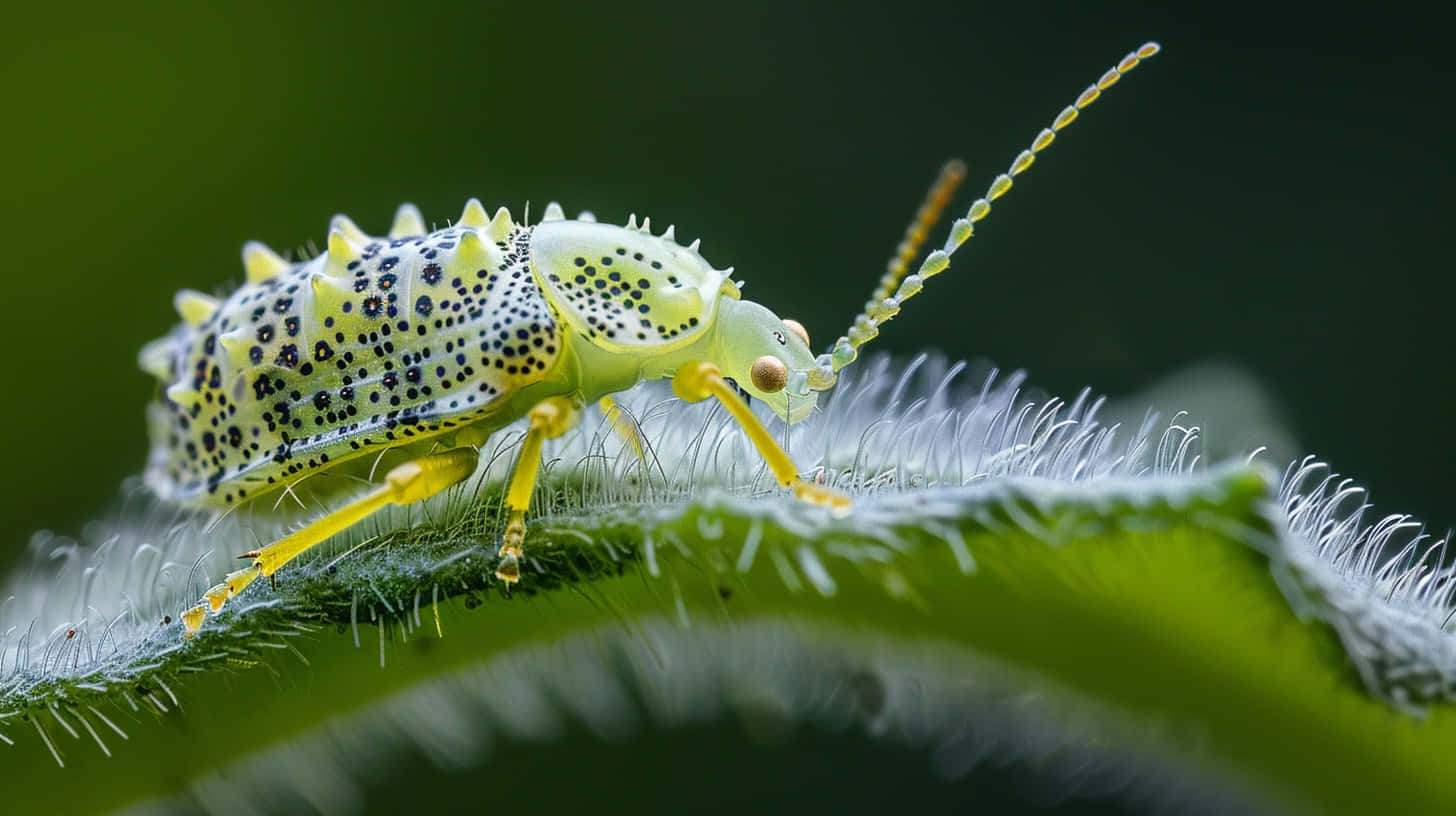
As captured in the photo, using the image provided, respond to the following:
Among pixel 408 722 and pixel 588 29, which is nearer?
pixel 408 722

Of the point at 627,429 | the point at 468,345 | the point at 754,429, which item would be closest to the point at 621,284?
the point at 468,345

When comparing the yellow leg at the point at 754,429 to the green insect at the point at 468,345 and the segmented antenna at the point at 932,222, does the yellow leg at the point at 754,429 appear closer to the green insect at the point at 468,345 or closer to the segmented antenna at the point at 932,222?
the green insect at the point at 468,345

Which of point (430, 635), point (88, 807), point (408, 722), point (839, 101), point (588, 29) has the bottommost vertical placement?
point (88, 807)

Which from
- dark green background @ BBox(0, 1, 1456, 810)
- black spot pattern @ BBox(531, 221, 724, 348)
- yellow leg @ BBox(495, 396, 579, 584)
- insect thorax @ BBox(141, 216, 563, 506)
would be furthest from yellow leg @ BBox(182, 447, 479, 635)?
dark green background @ BBox(0, 1, 1456, 810)

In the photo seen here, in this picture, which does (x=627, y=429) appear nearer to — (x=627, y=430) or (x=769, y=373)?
(x=627, y=430)

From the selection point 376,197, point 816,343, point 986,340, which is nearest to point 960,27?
point 986,340

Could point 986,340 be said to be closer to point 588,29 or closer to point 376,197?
point 588,29

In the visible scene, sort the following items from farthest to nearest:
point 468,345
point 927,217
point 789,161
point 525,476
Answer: point 789,161 < point 927,217 < point 468,345 < point 525,476
